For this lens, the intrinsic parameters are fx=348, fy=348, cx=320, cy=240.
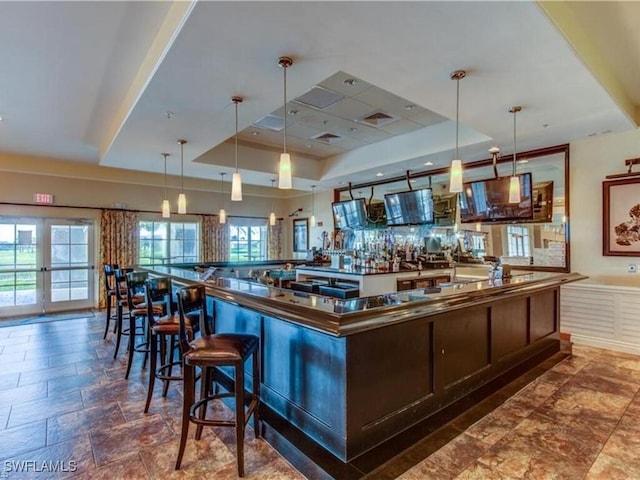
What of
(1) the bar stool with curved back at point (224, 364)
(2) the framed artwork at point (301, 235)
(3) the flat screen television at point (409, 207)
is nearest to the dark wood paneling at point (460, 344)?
(1) the bar stool with curved back at point (224, 364)

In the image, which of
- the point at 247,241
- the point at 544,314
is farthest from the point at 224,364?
the point at 247,241

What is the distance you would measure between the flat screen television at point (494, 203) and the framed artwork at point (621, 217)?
89 centimetres

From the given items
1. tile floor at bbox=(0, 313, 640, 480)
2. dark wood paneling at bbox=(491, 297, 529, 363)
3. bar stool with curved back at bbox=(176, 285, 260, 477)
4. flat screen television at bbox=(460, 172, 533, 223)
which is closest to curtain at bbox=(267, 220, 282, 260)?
flat screen television at bbox=(460, 172, 533, 223)

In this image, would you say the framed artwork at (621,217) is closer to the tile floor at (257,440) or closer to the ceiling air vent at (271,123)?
the tile floor at (257,440)

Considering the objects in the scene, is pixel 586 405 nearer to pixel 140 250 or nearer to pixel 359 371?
pixel 359 371

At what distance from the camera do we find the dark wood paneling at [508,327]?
335 centimetres

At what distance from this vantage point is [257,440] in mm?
2527

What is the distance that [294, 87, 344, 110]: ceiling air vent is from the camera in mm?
4375

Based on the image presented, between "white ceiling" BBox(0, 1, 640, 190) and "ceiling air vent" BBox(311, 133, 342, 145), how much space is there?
1056 mm

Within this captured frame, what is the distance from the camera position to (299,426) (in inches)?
97.3

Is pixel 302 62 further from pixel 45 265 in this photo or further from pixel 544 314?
pixel 45 265

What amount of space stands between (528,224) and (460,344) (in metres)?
3.42

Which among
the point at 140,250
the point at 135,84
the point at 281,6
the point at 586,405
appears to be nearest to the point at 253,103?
the point at 135,84

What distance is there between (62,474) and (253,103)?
131 inches
